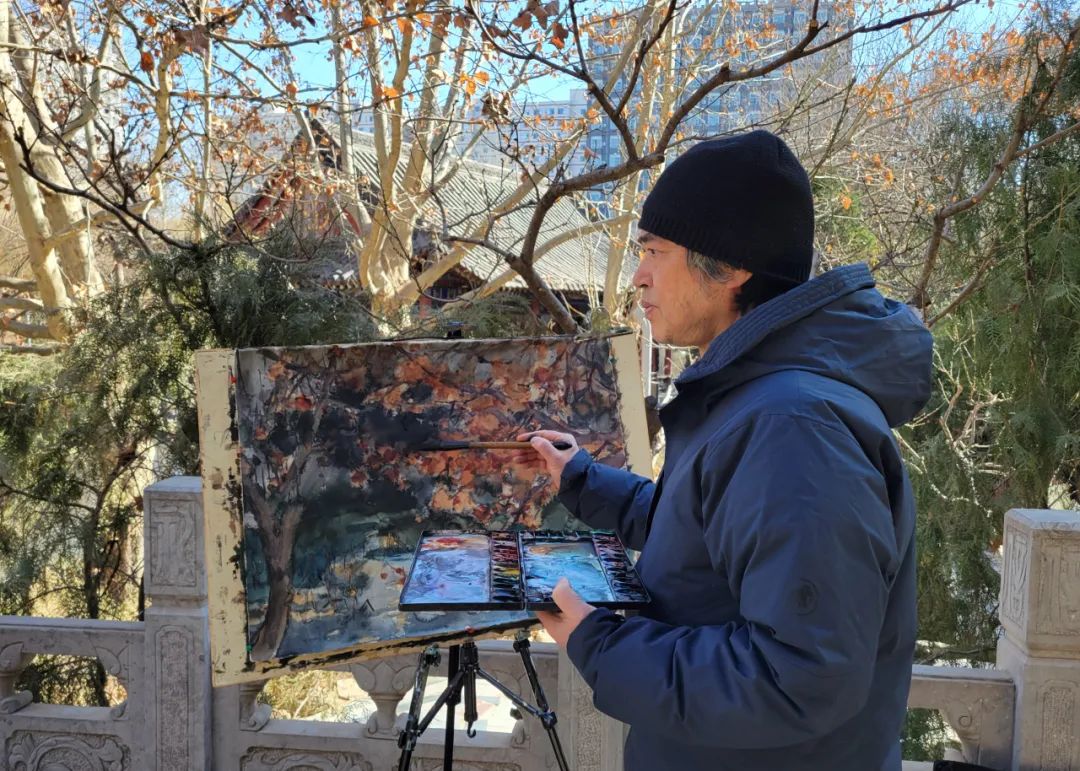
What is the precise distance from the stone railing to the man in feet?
4.38

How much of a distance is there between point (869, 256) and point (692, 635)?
659cm

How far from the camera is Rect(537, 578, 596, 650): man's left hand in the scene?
1209 mm

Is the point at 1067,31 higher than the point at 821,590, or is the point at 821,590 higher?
the point at 1067,31

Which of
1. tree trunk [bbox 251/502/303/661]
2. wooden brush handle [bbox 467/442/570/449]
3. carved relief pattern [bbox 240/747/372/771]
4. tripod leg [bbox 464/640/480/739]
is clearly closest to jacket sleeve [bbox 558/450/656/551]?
wooden brush handle [bbox 467/442/570/449]

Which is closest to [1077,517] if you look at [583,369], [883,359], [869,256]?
[583,369]

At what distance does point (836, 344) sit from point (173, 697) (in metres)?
2.22

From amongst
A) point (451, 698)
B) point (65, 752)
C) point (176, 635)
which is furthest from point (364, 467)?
point (65, 752)

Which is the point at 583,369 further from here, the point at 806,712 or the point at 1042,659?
the point at 1042,659

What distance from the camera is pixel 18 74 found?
5.46 metres

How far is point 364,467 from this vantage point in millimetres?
2031

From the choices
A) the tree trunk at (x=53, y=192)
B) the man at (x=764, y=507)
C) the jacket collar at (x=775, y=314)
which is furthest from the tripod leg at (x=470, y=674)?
the tree trunk at (x=53, y=192)

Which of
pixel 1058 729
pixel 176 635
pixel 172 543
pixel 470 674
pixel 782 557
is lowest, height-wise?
pixel 1058 729

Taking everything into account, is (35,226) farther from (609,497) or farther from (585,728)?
(609,497)

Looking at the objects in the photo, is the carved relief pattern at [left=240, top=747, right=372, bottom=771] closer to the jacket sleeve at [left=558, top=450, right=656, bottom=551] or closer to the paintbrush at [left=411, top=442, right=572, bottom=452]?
the paintbrush at [left=411, top=442, right=572, bottom=452]
